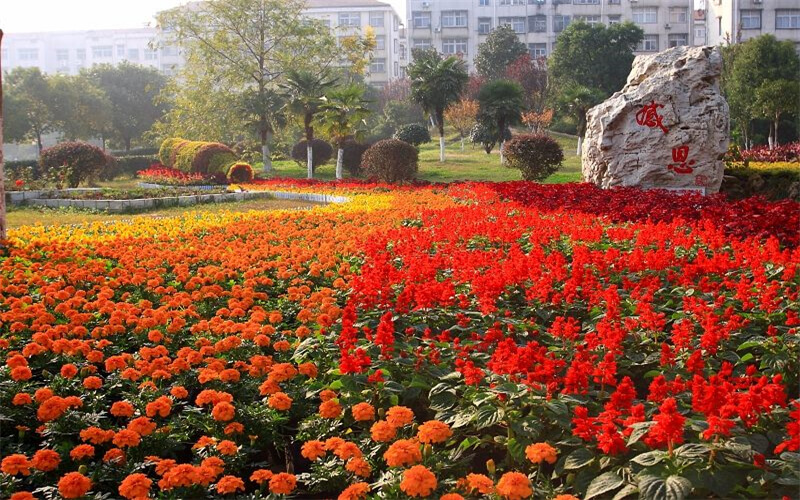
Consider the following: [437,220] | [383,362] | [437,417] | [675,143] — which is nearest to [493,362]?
[437,417]

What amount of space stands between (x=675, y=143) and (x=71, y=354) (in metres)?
10.4

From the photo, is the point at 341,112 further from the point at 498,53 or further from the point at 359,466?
the point at 498,53

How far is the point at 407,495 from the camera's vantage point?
8.27 ft

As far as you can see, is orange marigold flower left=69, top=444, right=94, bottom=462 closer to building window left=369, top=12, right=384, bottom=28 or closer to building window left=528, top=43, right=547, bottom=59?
building window left=528, top=43, right=547, bottom=59

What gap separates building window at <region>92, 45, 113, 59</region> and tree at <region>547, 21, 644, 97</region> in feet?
177

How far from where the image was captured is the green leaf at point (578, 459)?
2561mm

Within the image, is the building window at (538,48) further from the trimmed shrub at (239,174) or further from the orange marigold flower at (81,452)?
the orange marigold flower at (81,452)

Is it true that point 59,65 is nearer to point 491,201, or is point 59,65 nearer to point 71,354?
point 491,201

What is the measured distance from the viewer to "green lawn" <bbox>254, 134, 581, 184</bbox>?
2312 centimetres

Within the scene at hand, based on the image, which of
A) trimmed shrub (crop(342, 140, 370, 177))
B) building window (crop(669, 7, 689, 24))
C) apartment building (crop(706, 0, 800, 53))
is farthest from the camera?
building window (crop(669, 7, 689, 24))

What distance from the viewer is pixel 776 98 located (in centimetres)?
2827

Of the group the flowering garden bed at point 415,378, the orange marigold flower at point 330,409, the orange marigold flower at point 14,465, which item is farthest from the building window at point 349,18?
the orange marigold flower at point 14,465

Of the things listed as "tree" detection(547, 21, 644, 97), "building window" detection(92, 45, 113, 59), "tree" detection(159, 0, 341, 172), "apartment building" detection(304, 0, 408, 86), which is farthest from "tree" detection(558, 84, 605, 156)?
"building window" detection(92, 45, 113, 59)

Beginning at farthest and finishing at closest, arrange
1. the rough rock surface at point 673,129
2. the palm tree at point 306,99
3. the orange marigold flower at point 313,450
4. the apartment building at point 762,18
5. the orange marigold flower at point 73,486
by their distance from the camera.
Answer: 1. the apartment building at point 762,18
2. the palm tree at point 306,99
3. the rough rock surface at point 673,129
4. the orange marigold flower at point 313,450
5. the orange marigold flower at point 73,486
